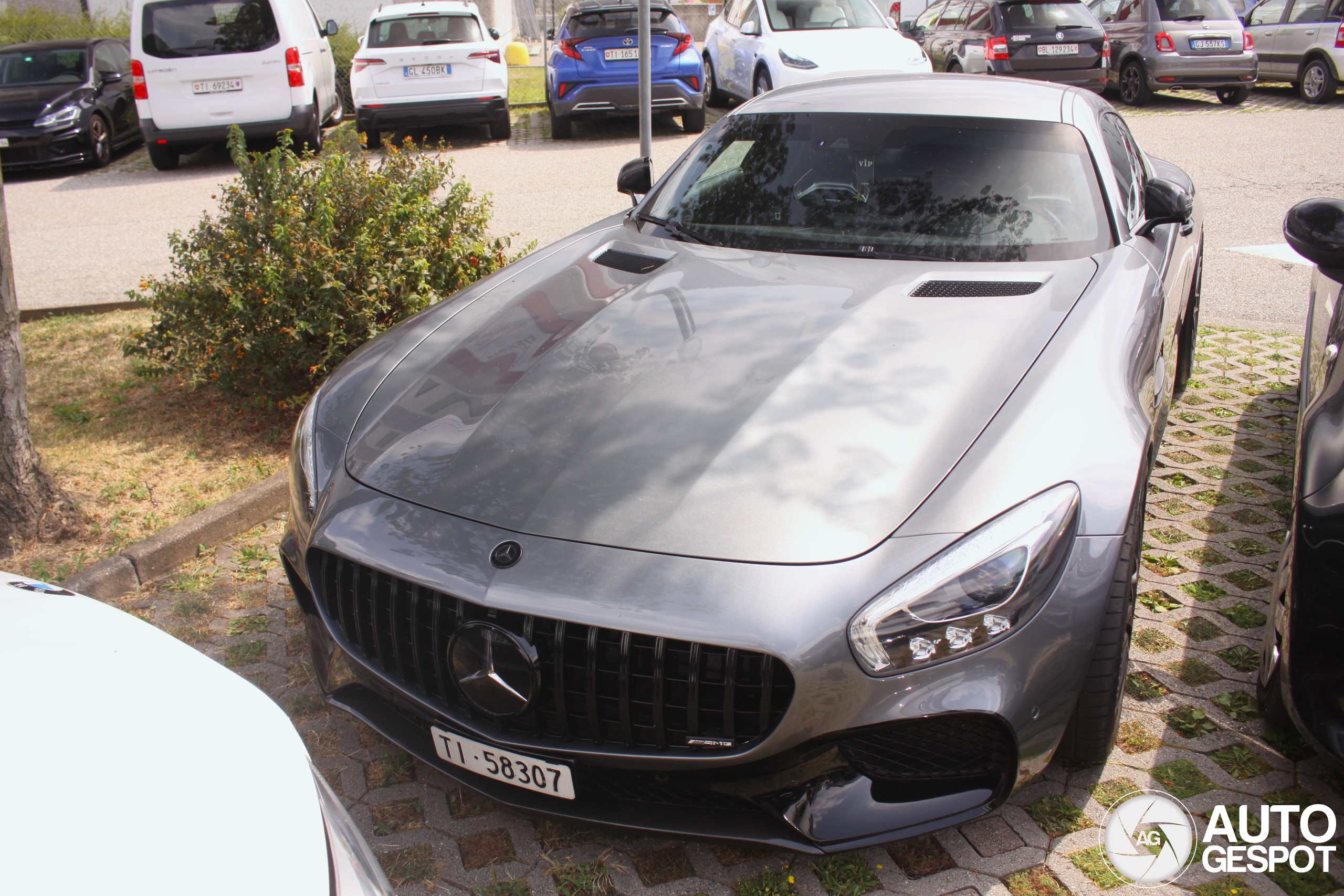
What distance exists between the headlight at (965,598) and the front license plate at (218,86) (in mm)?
11530

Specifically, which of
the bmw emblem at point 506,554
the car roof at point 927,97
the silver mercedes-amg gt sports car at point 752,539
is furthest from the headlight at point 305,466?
the car roof at point 927,97

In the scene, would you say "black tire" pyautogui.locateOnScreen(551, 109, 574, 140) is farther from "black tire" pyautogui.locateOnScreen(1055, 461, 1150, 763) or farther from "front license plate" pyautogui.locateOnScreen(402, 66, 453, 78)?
"black tire" pyautogui.locateOnScreen(1055, 461, 1150, 763)

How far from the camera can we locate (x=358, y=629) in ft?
7.76

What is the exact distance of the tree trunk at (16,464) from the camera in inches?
141

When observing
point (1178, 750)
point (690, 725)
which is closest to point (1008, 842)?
point (1178, 750)

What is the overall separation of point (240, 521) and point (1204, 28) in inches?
583

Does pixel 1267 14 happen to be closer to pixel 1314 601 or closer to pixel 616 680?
pixel 1314 601

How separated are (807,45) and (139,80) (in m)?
7.65

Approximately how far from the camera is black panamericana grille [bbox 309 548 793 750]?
1.98 m

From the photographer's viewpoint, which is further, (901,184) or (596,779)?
(901,184)

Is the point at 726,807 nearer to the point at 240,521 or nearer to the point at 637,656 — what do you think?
the point at 637,656

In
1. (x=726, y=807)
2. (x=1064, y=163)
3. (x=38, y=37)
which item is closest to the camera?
(x=726, y=807)

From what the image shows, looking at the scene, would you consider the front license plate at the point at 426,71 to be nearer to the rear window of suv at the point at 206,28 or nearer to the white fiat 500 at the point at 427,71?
the white fiat 500 at the point at 427,71

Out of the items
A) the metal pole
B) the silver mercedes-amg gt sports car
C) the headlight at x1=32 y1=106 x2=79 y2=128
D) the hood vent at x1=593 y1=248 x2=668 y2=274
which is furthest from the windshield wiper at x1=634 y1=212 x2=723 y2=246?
the headlight at x1=32 y1=106 x2=79 y2=128
